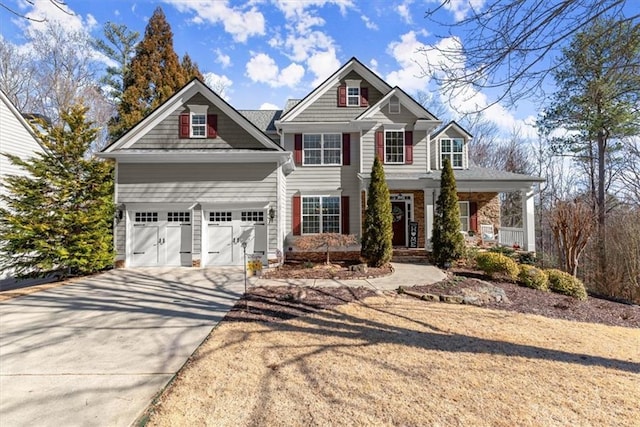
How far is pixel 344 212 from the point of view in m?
12.9

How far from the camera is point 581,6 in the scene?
3.79 meters

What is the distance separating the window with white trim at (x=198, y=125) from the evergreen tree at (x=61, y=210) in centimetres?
313

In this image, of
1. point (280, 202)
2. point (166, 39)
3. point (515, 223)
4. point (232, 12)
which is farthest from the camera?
point (515, 223)

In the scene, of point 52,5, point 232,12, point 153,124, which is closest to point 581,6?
point 52,5

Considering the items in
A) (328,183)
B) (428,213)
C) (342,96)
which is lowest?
(428,213)

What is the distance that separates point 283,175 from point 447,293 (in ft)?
25.0

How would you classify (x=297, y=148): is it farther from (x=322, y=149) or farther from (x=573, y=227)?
(x=573, y=227)

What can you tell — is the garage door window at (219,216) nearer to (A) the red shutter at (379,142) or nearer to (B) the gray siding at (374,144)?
(B) the gray siding at (374,144)

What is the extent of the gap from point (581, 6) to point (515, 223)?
2300cm

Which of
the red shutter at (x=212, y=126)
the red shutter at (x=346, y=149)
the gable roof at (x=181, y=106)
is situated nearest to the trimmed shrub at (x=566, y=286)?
the red shutter at (x=346, y=149)

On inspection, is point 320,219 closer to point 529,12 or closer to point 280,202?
point 280,202

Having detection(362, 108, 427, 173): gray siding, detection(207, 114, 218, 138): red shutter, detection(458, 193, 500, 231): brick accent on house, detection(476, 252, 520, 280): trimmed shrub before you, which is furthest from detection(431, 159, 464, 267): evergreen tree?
detection(207, 114, 218, 138): red shutter

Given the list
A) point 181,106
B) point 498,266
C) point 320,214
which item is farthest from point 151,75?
point 498,266

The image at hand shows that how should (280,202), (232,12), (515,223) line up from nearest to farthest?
(232,12), (280,202), (515,223)
